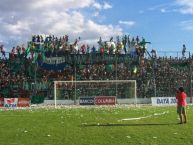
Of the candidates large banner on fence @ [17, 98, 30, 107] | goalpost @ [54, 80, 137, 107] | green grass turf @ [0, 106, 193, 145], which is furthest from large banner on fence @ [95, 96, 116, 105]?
green grass turf @ [0, 106, 193, 145]

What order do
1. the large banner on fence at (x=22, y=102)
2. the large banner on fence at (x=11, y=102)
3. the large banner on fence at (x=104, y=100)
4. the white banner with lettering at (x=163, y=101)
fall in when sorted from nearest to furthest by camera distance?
1. the large banner on fence at (x=11, y=102)
2. the large banner on fence at (x=104, y=100)
3. the large banner on fence at (x=22, y=102)
4. the white banner with lettering at (x=163, y=101)

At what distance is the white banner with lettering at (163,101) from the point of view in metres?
52.3

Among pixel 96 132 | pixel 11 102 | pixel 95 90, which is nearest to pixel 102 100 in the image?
pixel 95 90

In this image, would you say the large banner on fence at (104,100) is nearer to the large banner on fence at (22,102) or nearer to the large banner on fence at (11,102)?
the large banner on fence at (22,102)

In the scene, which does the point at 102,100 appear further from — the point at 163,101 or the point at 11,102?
the point at 11,102

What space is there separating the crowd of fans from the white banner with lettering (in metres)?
3.06

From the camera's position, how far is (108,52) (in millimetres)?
60844

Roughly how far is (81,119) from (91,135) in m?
7.64

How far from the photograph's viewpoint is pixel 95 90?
52656 millimetres

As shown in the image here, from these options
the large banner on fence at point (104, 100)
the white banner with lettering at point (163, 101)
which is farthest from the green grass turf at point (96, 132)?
the white banner with lettering at point (163, 101)

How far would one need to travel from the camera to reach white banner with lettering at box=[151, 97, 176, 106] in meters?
52.3

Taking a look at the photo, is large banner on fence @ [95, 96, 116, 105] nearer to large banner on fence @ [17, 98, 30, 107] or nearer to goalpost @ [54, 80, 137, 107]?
goalpost @ [54, 80, 137, 107]

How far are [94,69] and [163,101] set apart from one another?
10.5m

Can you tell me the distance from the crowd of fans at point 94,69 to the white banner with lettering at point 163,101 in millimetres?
3063
